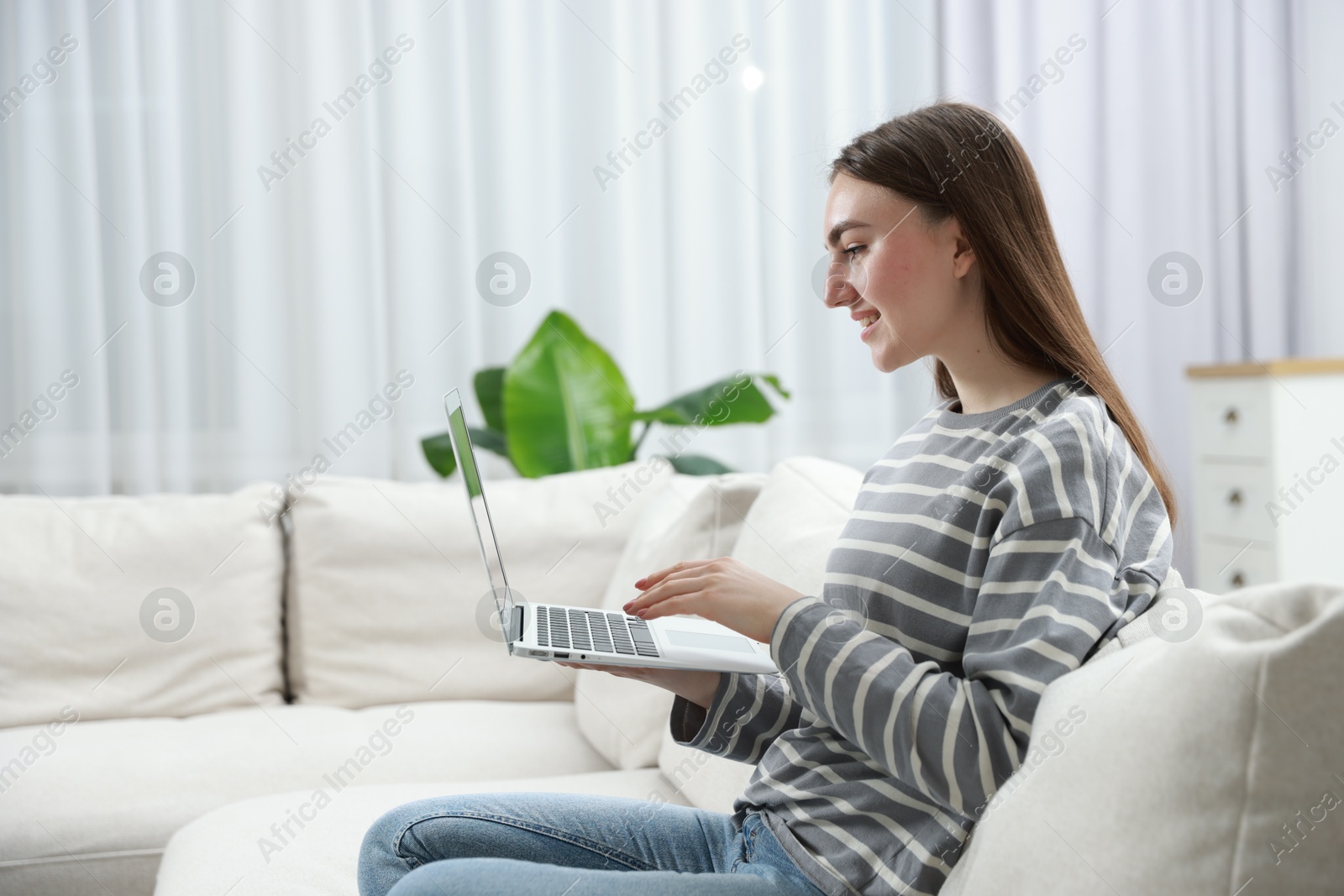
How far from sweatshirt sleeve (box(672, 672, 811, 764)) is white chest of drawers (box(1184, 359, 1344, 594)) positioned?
1.81 meters

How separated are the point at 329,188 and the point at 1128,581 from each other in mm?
2212

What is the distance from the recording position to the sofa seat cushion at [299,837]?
3.70 ft

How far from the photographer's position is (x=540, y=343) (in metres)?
2.28

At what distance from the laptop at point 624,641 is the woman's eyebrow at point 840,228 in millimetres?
387

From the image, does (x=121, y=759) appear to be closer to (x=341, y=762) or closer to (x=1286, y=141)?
(x=341, y=762)

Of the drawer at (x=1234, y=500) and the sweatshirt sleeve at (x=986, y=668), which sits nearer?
the sweatshirt sleeve at (x=986, y=668)

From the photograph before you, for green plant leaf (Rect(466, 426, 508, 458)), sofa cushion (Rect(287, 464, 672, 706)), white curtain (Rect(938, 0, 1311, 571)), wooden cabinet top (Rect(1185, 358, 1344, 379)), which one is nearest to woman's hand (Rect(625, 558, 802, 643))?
sofa cushion (Rect(287, 464, 672, 706))

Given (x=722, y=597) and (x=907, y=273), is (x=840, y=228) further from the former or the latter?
(x=722, y=597)

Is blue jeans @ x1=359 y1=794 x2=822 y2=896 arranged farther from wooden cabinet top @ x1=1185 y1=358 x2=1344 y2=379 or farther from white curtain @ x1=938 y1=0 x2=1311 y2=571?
white curtain @ x1=938 y1=0 x2=1311 y2=571

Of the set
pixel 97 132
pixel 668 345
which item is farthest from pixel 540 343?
pixel 97 132

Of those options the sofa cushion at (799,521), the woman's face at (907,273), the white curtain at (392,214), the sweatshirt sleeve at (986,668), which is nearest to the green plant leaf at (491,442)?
the white curtain at (392,214)

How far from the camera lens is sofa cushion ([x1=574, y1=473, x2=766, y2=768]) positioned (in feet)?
4.85

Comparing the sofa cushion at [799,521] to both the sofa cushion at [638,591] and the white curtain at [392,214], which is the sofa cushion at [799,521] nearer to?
the sofa cushion at [638,591]

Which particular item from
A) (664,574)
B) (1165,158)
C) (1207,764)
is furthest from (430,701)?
(1165,158)
